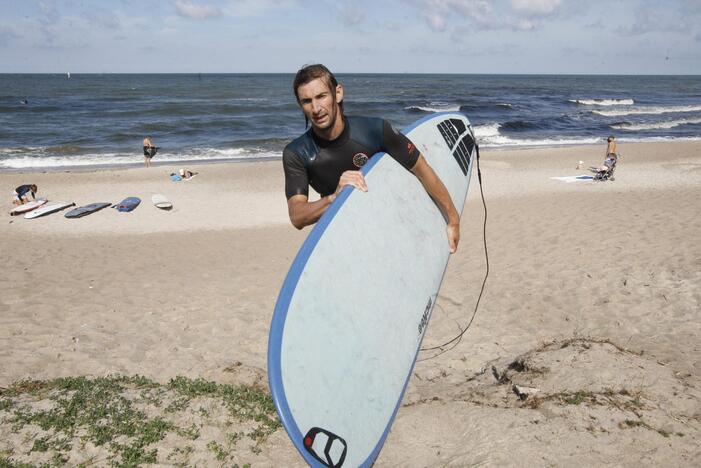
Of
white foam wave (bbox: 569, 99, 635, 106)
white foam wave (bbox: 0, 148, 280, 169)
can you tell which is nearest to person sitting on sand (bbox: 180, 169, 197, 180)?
white foam wave (bbox: 0, 148, 280, 169)

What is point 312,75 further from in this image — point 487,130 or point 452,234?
point 487,130

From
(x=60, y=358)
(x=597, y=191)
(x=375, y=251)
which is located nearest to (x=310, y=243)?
(x=375, y=251)

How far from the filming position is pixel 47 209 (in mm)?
12297

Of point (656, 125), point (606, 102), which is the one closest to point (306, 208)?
point (656, 125)

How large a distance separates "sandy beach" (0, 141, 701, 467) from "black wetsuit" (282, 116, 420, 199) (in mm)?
2224

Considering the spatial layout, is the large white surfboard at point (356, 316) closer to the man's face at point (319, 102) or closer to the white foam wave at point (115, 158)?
the man's face at point (319, 102)

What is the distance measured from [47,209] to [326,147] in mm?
12029

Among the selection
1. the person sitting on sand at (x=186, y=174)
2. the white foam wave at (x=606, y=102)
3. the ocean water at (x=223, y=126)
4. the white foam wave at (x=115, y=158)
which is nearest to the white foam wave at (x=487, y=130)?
the ocean water at (x=223, y=126)

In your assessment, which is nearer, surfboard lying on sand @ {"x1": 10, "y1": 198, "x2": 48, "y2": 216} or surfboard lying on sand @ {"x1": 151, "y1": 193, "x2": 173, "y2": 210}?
surfboard lying on sand @ {"x1": 10, "y1": 198, "x2": 48, "y2": 216}

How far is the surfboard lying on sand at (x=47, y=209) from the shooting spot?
12.0 meters

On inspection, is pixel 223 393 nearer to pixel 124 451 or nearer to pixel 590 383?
pixel 124 451

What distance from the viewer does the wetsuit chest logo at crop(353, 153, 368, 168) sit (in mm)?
3121

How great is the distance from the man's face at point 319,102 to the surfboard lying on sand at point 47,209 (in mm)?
11894

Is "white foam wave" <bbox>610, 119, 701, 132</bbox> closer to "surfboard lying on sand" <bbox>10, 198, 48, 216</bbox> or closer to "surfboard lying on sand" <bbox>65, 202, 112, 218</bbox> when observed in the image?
"surfboard lying on sand" <bbox>65, 202, 112, 218</bbox>
